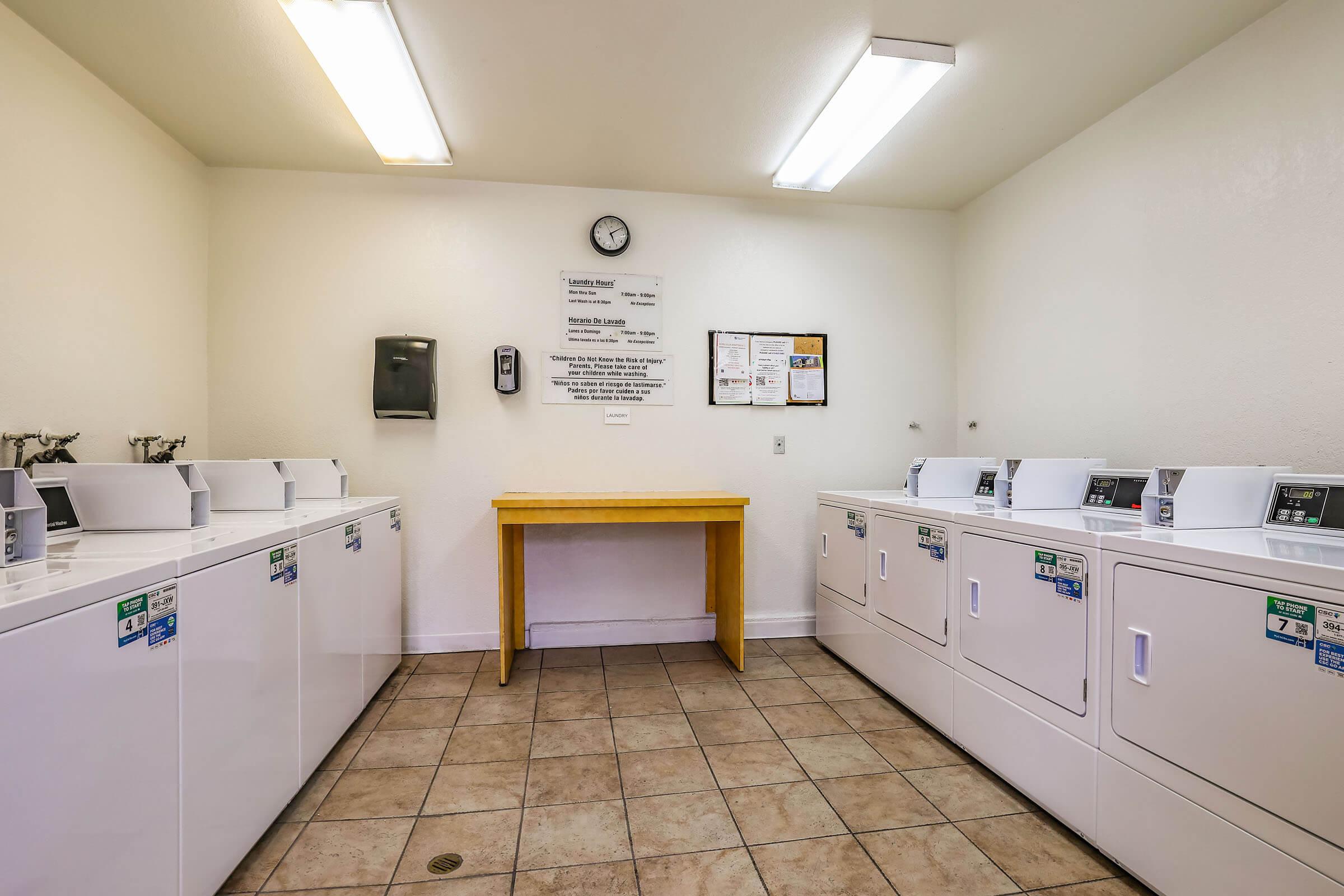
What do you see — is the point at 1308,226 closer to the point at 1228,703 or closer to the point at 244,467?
the point at 1228,703

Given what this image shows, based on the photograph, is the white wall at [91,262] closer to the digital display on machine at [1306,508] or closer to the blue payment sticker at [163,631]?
the blue payment sticker at [163,631]

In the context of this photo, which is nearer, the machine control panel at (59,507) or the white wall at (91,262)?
the machine control panel at (59,507)

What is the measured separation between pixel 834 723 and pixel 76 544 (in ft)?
8.41

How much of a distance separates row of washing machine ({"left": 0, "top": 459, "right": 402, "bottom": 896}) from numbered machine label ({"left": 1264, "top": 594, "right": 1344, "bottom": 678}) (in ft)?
7.47

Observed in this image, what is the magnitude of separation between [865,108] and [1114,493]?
1878mm

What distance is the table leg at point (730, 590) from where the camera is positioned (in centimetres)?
293

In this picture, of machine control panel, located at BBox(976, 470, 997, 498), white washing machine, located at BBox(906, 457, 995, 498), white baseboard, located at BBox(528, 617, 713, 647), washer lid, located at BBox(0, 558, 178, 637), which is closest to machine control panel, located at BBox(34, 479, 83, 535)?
washer lid, located at BBox(0, 558, 178, 637)

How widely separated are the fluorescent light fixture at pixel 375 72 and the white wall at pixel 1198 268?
9.78ft

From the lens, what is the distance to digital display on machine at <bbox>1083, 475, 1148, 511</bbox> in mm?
2184

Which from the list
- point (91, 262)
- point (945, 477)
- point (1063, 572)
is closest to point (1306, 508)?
point (1063, 572)

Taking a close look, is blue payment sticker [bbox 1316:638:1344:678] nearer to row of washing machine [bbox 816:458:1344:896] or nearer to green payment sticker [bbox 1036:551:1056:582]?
row of washing machine [bbox 816:458:1344:896]

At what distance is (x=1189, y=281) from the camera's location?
2270 mm

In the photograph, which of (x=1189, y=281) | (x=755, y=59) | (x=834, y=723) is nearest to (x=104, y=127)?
(x=755, y=59)

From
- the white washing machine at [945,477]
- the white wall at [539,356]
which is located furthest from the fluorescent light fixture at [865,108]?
→ the white washing machine at [945,477]
